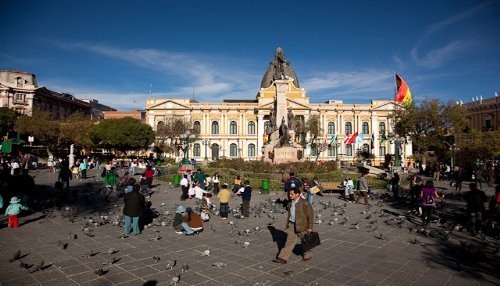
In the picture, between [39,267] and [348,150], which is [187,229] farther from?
[348,150]

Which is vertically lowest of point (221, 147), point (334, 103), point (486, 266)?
point (486, 266)

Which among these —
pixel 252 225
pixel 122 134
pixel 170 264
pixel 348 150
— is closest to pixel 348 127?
pixel 348 150

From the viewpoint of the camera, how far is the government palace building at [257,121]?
59.1 m

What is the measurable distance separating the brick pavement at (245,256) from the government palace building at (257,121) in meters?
49.6

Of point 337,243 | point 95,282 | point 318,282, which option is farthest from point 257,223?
point 95,282

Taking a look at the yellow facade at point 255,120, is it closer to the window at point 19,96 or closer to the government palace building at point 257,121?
the government palace building at point 257,121

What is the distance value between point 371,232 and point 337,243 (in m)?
1.59

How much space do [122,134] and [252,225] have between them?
46.4 m

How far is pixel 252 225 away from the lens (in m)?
9.48

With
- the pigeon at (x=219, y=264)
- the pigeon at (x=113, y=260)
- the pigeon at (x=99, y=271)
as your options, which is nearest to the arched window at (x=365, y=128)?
the pigeon at (x=219, y=264)

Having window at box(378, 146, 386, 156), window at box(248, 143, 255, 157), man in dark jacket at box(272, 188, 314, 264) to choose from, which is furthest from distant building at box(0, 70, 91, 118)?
window at box(378, 146, 386, 156)

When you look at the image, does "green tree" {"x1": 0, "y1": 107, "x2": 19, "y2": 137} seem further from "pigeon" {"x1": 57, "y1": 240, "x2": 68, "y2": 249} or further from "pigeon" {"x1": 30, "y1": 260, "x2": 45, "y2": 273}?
"pigeon" {"x1": 30, "y1": 260, "x2": 45, "y2": 273}

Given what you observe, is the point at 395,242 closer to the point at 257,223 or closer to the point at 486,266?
the point at 486,266

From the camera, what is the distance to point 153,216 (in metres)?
10.6
